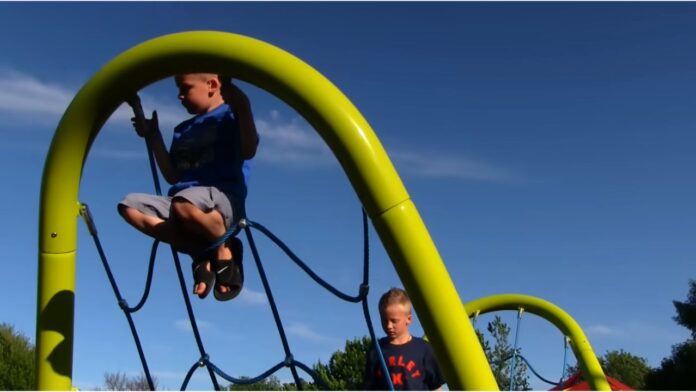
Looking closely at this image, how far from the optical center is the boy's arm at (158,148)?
3297 millimetres

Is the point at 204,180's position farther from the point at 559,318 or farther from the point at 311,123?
the point at 559,318

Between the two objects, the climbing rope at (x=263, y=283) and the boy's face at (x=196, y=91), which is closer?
the climbing rope at (x=263, y=283)

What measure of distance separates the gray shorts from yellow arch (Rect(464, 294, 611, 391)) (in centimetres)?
439

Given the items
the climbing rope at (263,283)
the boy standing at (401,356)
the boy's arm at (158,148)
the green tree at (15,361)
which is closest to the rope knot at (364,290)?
the climbing rope at (263,283)

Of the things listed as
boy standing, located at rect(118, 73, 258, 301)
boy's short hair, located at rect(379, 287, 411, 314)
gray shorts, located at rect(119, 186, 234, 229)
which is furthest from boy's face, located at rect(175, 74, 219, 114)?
boy's short hair, located at rect(379, 287, 411, 314)

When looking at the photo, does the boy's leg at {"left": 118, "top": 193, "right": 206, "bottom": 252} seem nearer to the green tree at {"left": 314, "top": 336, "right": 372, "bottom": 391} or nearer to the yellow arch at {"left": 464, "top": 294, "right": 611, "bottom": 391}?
the yellow arch at {"left": 464, "top": 294, "right": 611, "bottom": 391}

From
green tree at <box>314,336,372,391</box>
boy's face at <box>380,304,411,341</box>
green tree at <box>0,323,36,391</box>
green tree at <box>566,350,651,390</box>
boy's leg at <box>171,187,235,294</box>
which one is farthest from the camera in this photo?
green tree at <box>566,350,651,390</box>

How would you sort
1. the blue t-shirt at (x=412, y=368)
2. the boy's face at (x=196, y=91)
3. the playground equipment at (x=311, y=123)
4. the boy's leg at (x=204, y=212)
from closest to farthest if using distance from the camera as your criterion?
the playground equipment at (x=311, y=123) < the boy's leg at (x=204, y=212) < the boy's face at (x=196, y=91) < the blue t-shirt at (x=412, y=368)

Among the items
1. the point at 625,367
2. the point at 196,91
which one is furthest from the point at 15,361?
the point at 625,367

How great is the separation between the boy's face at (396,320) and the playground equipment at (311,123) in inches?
67.6

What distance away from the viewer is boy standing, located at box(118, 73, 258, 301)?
116 inches

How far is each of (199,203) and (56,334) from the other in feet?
2.85

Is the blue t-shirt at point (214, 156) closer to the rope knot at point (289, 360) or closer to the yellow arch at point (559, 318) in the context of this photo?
the rope knot at point (289, 360)

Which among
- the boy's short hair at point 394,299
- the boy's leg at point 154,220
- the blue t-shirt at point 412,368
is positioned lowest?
the blue t-shirt at point 412,368
